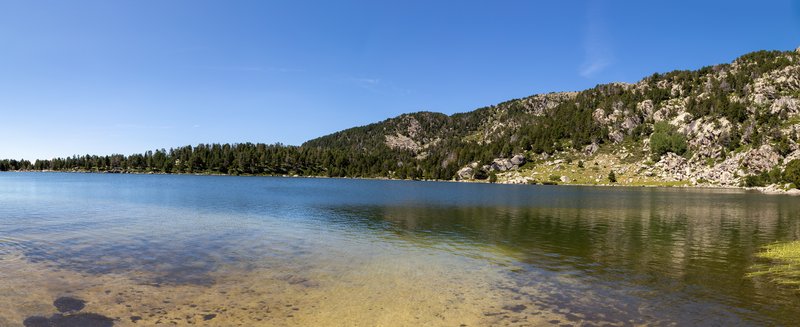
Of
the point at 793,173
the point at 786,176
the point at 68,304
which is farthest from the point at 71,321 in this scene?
the point at 786,176

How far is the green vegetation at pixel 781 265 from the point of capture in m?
25.8

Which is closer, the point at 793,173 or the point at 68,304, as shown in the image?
the point at 68,304

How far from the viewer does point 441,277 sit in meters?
26.6

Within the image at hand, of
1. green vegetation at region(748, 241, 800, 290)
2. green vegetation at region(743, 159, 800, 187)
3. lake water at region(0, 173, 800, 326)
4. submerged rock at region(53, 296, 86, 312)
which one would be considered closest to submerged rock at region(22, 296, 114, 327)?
submerged rock at region(53, 296, 86, 312)

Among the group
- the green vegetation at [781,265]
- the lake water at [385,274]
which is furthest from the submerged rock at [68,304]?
the green vegetation at [781,265]

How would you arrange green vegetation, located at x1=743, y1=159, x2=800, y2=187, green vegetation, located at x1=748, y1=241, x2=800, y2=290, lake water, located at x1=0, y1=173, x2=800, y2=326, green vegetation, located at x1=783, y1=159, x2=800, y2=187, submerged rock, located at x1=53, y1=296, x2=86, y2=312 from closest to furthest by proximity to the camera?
submerged rock, located at x1=53, y1=296, x2=86, y2=312, lake water, located at x1=0, y1=173, x2=800, y2=326, green vegetation, located at x1=748, y1=241, x2=800, y2=290, green vegetation, located at x1=783, y1=159, x2=800, y2=187, green vegetation, located at x1=743, y1=159, x2=800, y2=187

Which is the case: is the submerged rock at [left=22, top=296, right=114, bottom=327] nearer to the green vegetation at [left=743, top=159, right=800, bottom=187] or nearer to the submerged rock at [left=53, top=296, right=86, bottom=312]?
the submerged rock at [left=53, top=296, right=86, bottom=312]

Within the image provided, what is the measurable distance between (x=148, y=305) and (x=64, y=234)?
30.0 m

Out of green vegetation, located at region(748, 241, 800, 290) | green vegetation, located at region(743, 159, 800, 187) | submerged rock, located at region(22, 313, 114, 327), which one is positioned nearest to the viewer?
submerged rock, located at region(22, 313, 114, 327)

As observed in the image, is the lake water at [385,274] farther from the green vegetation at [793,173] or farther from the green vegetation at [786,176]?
the green vegetation at [786,176]

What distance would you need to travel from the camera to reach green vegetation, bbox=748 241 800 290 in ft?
84.7

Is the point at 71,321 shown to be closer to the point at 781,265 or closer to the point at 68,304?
the point at 68,304

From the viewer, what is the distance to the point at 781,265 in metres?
30.1

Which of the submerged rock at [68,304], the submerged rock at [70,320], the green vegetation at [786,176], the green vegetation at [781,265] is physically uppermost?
the green vegetation at [786,176]
